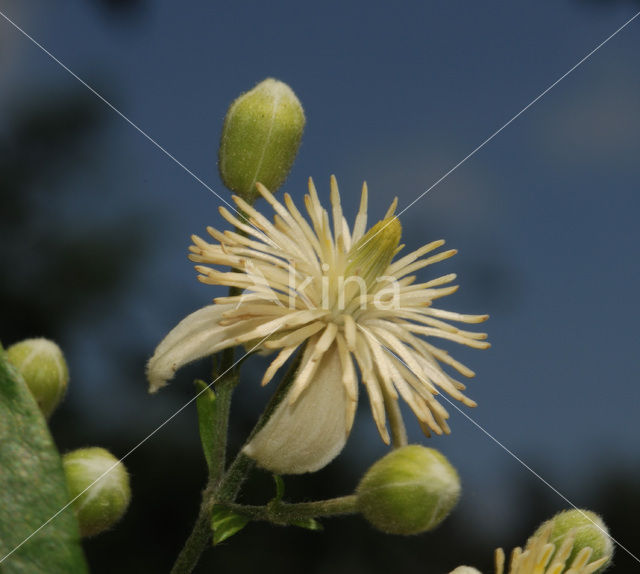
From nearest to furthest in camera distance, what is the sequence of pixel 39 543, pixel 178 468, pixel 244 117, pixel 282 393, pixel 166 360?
pixel 39 543, pixel 282 393, pixel 166 360, pixel 244 117, pixel 178 468

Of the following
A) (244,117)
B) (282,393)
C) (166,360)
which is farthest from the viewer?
(244,117)

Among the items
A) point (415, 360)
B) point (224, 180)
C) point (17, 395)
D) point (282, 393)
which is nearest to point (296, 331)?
point (282, 393)

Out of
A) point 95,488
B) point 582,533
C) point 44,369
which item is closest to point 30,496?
point 95,488

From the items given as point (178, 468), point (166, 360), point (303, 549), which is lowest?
point (303, 549)

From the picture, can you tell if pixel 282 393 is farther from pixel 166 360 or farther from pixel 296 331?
pixel 166 360

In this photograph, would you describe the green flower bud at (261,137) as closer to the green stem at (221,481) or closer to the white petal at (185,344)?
the white petal at (185,344)

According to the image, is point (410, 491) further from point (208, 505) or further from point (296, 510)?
point (208, 505)

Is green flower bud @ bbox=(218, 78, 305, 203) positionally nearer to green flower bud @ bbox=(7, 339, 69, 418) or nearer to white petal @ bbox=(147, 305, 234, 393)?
white petal @ bbox=(147, 305, 234, 393)
